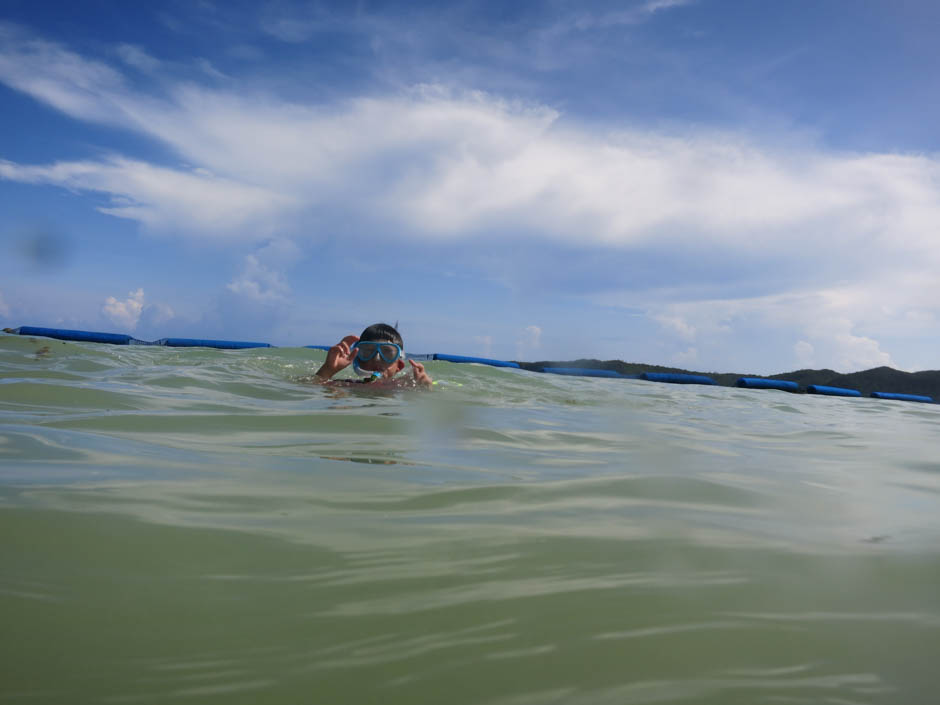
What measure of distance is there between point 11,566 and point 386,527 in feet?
2.45

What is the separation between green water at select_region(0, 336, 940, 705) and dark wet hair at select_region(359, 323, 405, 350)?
361 cm

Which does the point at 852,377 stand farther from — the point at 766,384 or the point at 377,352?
the point at 377,352

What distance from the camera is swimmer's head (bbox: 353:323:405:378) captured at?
6.02 meters

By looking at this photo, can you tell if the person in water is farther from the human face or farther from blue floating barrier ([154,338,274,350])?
blue floating barrier ([154,338,274,350])

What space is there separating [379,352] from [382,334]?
0.97 feet

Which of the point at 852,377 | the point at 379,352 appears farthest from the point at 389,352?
the point at 852,377

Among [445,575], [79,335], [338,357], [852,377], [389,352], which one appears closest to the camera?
[445,575]

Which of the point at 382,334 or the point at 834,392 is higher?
the point at 382,334

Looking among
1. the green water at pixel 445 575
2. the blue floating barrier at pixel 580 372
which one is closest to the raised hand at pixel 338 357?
the green water at pixel 445 575

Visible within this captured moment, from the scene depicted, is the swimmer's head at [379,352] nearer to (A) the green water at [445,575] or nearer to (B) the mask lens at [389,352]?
(B) the mask lens at [389,352]

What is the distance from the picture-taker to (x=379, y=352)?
19.8 ft

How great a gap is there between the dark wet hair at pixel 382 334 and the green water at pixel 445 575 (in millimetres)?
3613

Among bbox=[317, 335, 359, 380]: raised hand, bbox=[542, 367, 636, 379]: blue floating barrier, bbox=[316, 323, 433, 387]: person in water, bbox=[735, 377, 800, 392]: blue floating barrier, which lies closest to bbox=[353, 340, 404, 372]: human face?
bbox=[316, 323, 433, 387]: person in water

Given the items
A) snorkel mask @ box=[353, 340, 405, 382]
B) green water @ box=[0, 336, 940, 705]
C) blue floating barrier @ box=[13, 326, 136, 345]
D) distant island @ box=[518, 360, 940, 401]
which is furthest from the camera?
distant island @ box=[518, 360, 940, 401]
